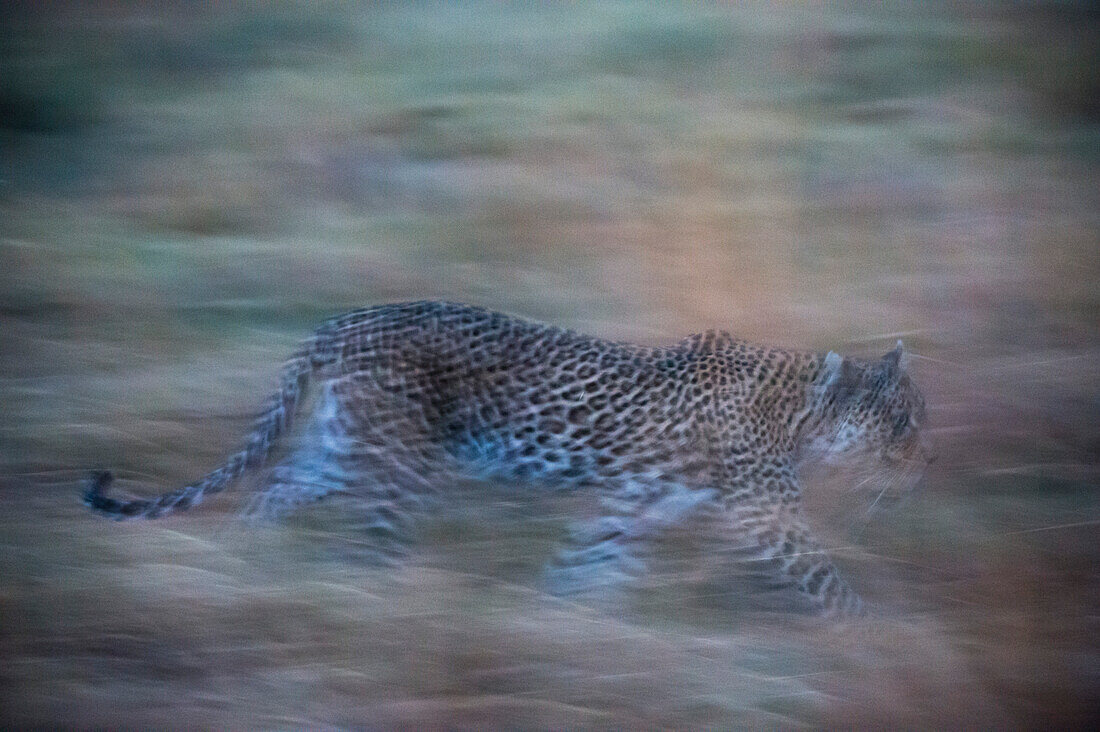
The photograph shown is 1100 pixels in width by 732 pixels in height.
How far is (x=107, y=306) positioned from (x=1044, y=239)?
4.31 metres

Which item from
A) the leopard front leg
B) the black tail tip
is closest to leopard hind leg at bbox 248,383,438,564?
the black tail tip

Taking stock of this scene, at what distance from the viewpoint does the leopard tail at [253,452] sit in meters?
3.70

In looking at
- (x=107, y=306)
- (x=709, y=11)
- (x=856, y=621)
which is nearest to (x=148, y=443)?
(x=107, y=306)

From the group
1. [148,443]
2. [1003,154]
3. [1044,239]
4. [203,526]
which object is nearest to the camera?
[203,526]

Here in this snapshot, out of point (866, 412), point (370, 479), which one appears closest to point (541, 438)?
point (370, 479)

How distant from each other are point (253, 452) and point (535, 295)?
74.2 inches

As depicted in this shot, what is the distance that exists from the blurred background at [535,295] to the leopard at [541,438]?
0.14 meters

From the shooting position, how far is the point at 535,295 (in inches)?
216

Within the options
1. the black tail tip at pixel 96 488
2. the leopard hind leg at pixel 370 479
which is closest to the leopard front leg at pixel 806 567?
the leopard hind leg at pixel 370 479

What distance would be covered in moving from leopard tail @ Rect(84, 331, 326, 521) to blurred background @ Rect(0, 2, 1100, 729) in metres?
0.16

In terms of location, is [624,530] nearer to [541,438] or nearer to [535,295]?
[541,438]

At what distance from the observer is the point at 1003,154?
6074mm

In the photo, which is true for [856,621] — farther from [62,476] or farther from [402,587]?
[62,476]

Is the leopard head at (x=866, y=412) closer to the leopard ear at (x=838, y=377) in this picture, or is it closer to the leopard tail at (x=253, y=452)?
the leopard ear at (x=838, y=377)
